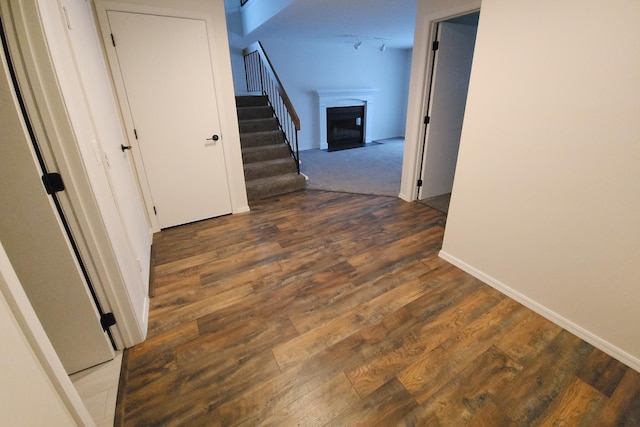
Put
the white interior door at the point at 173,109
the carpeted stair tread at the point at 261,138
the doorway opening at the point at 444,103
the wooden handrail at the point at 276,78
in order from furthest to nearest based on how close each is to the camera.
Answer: the carpeted stair tread at the point at 261,138 < the wooden handrail at the point at 276,78 < the doorway opening at the point at 444,103 < the white interior door at the point at 173,109

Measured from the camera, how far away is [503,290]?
2.01m

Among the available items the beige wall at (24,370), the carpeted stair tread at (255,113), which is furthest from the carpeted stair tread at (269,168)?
the beige wall at (24,370)

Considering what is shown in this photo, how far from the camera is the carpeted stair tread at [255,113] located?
455cm

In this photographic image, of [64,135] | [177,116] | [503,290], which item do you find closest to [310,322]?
[503,290]

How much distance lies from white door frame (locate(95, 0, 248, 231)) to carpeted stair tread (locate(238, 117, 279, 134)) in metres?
1.45

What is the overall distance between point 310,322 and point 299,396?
1.53 feet

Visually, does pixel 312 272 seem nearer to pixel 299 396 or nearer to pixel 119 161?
pixel 299 396

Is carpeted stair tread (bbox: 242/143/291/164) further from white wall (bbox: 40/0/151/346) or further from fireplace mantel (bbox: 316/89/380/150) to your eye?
fireplace mantel (bbox: 316/89/380/150)

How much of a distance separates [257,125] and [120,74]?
2189mm

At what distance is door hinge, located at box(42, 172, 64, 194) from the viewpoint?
1.19 m

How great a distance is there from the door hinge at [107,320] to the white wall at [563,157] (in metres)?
2.42

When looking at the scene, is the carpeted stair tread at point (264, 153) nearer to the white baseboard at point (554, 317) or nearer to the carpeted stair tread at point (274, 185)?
the carpeted stair tread at point (274, 185)

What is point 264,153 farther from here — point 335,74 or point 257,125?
point 335,74

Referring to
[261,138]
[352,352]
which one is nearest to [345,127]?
[261,138]
